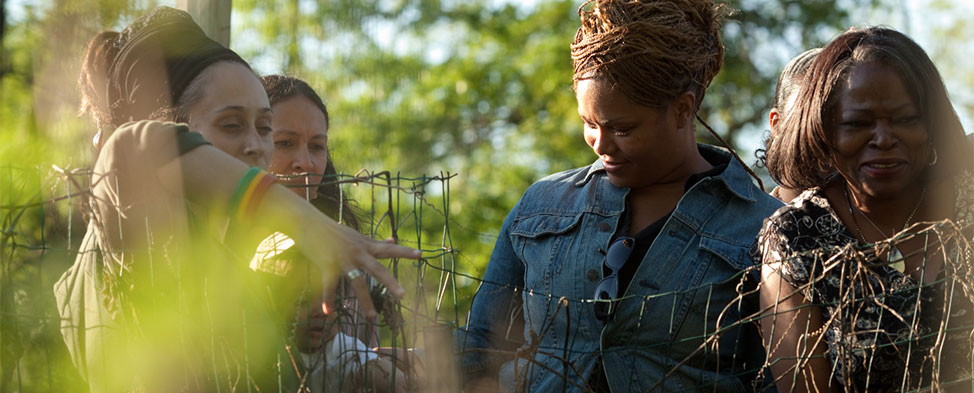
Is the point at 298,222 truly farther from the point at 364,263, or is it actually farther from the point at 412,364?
the point at 412,364

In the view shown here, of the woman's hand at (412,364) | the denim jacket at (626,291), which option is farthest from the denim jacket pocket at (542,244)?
the woman's hand at (412,364)

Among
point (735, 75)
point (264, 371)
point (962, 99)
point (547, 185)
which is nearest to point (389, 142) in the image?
point (735, 75)

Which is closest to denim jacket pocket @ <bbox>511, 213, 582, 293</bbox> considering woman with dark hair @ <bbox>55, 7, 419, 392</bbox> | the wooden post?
woman with dark hair @ <bbox>55, 7, 419, 392</bbox>

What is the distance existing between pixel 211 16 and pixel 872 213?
207 centimetres

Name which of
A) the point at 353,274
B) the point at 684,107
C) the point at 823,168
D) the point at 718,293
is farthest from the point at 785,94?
the point at 353,274

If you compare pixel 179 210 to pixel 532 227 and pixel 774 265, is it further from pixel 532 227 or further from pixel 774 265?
pixel 774 265

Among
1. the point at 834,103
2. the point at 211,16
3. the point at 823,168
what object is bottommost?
the point at 823,168

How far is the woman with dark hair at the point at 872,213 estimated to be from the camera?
229 cm

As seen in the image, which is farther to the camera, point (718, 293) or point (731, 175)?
point (731, 175)

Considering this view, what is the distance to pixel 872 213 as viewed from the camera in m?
2.50

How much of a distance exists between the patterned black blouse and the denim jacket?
0.69ft

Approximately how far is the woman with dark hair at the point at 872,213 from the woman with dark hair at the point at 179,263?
109cm

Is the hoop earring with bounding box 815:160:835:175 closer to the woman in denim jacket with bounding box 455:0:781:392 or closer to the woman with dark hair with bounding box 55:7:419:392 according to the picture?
the woman in denim jacket with bounding box 455:0:781:392

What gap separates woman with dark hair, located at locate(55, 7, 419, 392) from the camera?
1.92 metres
